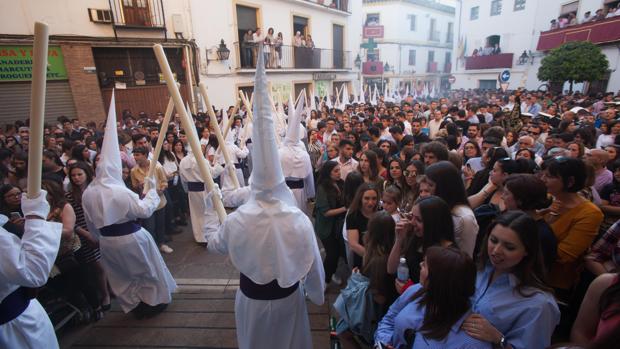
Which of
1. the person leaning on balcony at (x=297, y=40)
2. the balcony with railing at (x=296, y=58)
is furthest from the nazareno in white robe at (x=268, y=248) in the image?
the person leaning on balcony at (x=297, y=40)

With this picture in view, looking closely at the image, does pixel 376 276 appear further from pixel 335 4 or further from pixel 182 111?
pixel 335 4

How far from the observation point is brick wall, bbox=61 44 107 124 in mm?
9852

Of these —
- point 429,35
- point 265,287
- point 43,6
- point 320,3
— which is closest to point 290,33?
point 320,3

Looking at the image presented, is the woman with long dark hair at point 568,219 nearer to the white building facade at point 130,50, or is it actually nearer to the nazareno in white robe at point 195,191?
the nazareno in white robe at point 195,191

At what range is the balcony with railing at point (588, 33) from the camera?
47.1 ft

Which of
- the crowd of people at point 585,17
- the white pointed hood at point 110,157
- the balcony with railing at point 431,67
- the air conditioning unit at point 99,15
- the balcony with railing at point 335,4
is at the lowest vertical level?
the white pointed hood at point 110,157

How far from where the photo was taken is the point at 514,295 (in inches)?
65.5

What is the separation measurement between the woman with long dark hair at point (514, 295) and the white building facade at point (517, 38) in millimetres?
18566

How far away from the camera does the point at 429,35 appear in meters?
32.2

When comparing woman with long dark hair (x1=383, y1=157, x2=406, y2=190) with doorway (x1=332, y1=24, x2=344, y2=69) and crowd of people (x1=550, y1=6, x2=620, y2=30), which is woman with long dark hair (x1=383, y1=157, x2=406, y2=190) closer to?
doorway (x1=332, y1=24, x2=344, y2=69)

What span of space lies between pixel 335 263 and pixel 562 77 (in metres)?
14.2

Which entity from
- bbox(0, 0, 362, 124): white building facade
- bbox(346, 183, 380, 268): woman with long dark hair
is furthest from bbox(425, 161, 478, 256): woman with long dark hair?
bbox(0, 0, 362, 124): white building facade

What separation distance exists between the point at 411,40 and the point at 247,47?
2101 cm

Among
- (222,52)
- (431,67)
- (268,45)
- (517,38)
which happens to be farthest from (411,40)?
(222,52)
